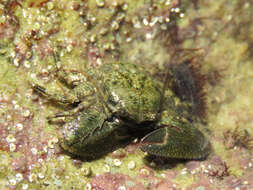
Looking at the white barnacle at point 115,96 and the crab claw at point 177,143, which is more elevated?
the white barnacle at point 115,96

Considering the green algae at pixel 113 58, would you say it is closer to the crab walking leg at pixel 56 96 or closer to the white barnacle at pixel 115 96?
the crab walking leg at pixel 56 96

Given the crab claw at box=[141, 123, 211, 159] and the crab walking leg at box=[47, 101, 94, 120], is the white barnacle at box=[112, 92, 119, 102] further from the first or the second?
the crab claw at box=[141, 123, 211, 159]

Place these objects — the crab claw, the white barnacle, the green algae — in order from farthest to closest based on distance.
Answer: the white barnacle < the crab claw < the green algae

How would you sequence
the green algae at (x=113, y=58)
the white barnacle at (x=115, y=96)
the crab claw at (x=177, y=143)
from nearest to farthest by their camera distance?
1. the green algae at (x=113, y=58)
2. the crab claw at (x=177, y=143)
3. the white barnacle at (x=115, y=96)

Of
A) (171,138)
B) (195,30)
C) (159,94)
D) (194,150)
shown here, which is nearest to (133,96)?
(159,94)

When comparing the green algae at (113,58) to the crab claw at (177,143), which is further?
the crab claw at (177,143)

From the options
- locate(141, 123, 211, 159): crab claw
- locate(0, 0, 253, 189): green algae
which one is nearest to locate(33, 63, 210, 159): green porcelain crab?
locate(141, 123, 211, 159): crab claw

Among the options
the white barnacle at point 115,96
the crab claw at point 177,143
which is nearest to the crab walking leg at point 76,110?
the white barnacle at point 115,96

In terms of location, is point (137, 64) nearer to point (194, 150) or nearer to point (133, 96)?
point (133, 96)
